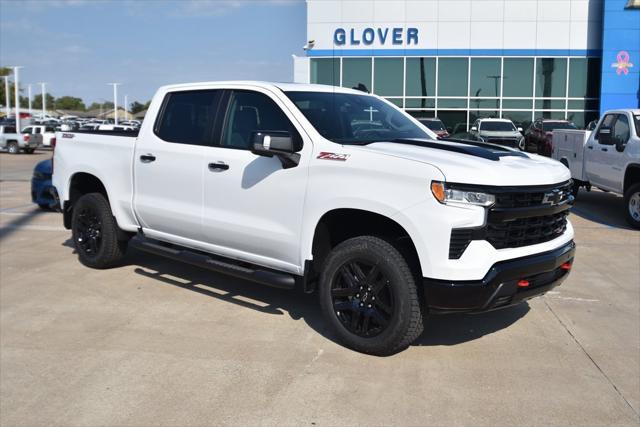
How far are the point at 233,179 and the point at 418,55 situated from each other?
29.5 metres

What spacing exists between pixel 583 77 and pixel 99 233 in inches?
1243

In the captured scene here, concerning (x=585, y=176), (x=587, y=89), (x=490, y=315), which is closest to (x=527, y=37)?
(x=587, y=89)

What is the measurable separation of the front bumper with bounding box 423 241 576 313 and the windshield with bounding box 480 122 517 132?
21356mm

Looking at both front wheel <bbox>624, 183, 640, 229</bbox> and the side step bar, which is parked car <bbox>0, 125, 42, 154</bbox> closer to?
the side step bar

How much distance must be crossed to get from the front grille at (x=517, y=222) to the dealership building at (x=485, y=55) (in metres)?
29.0

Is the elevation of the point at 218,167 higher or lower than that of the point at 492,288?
higher

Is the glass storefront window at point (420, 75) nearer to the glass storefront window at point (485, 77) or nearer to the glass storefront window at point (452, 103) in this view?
the glass storefront window at point (452, 103)

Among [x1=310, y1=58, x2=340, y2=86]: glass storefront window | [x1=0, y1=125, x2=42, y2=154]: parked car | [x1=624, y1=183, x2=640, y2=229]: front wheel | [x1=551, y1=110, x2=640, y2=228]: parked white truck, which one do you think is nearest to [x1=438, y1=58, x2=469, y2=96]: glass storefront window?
[x1=310, y1=58, x2=340, y2=86]: glass storefront window

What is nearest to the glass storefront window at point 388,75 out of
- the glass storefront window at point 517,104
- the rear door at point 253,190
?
the glass storefront window at point 517,104

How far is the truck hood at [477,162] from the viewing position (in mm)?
4254

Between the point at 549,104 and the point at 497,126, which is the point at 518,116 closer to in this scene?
the point at 549,104

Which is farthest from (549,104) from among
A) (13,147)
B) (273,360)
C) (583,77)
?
(273,360)

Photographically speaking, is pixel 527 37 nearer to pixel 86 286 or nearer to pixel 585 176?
pixel 585 176

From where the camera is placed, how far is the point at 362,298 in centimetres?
475
